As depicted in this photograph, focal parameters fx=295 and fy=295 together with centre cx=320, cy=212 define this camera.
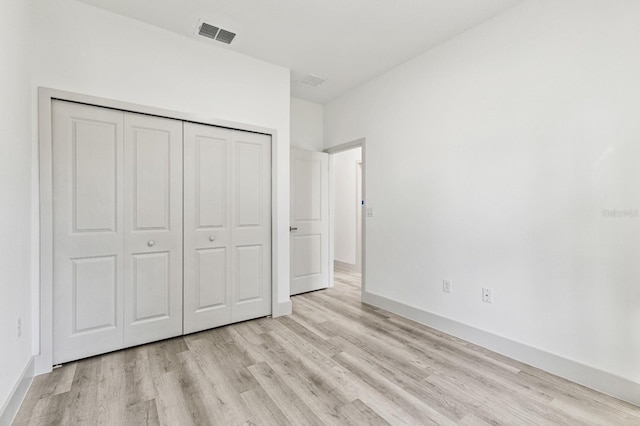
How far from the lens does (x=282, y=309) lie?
3.28m

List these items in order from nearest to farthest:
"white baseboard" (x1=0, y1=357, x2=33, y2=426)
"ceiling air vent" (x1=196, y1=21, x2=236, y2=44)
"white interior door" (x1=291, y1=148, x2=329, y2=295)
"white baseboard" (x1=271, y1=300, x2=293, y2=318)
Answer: "white baseboard" (x1=0, y1=357, x2=33, y2=426) → "ceiling air vent" (x1=196, y1=21, x2=236, y2=44) → "white baseboard" (x1=271, y1=300, x2=293, y2=318) → "white interior door" (x1=291, y1=148, x2=329, y2=295)

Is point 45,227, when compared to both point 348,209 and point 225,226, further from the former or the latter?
point 348,209

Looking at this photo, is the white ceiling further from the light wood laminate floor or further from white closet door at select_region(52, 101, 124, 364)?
the light wood laminate floor

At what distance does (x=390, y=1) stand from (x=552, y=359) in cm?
296

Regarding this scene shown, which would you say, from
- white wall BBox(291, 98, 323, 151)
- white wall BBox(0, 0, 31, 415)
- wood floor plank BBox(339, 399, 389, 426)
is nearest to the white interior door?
white wall BBox(291, 98, 323, 151)

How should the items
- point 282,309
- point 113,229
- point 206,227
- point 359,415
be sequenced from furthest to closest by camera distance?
1. point 282,309
2. point 206,227
3. point 113,229
4. point 359,415

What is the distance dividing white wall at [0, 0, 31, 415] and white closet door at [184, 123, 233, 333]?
3.46 feet

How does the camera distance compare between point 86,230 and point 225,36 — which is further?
point 225,36

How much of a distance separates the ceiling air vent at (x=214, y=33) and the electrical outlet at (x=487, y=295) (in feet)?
10.6

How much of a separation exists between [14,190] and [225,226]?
1.52m

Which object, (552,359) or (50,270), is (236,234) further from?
(552,359)

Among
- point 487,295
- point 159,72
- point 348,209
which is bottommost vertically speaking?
point 487,295

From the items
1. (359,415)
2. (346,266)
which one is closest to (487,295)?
(359,415)

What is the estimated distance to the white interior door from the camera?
4082 mm
